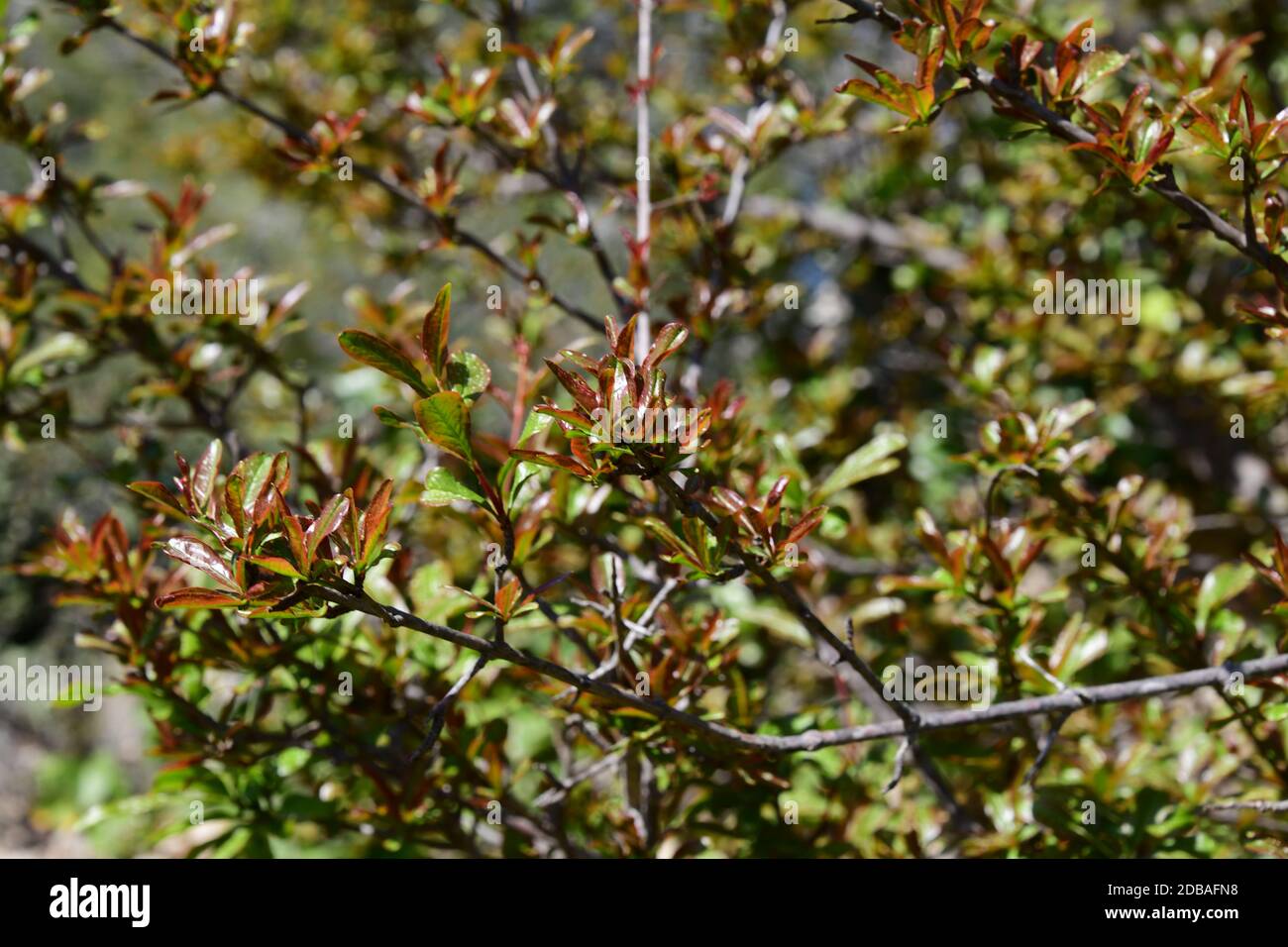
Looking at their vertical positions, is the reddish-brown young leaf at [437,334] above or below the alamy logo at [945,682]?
above

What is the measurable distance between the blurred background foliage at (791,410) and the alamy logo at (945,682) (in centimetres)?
11

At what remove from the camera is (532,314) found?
8.76 feet

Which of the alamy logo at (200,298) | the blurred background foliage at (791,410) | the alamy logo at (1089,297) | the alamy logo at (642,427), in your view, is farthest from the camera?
the alamy logo at (1089,297)

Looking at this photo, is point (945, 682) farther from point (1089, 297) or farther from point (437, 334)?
point (437, 334)

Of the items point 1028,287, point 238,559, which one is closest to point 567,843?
point 238,559

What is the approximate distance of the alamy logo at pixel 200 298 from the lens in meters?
2.01

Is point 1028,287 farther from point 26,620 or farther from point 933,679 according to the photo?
point 26,620

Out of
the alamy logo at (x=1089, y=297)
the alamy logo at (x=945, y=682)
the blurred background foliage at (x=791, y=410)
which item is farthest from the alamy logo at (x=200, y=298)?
the alamy logo at (x=1089, y=297)

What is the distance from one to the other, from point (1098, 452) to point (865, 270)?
2.09 m

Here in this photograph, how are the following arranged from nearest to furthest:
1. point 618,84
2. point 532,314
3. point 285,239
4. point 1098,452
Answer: point 1098,452 → point 532,314 → point 618,84 → point 285,239
